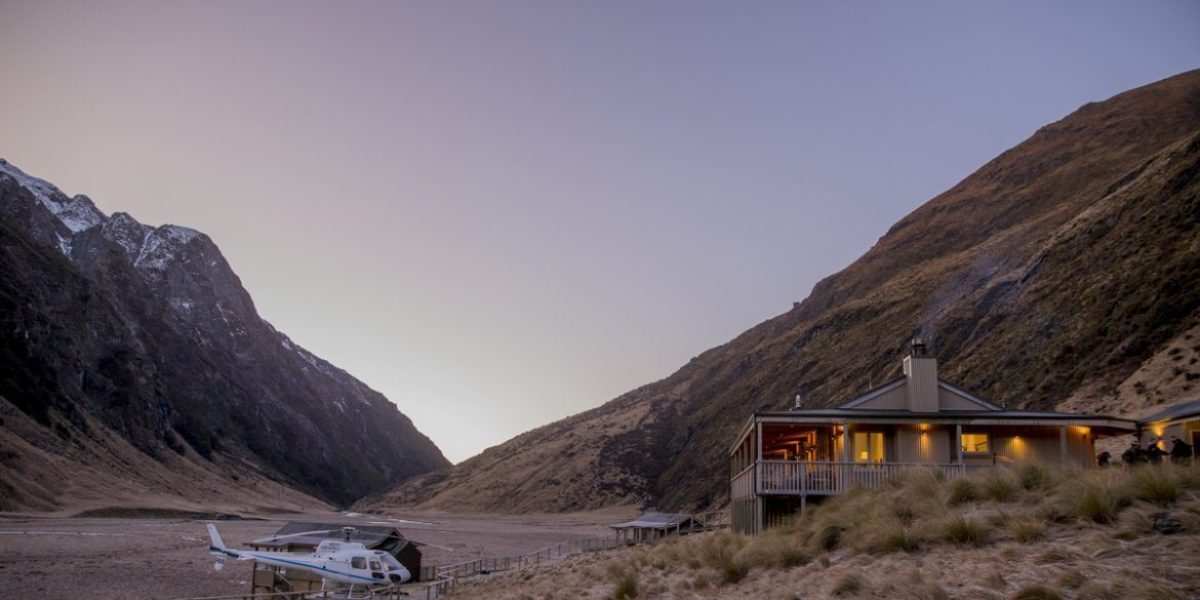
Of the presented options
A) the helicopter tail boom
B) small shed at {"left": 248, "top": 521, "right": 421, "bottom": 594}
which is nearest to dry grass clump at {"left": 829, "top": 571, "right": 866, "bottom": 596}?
small shed at {"left": 248, "top": 521, "right": 421, "bottom": 594}

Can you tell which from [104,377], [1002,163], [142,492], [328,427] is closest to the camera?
[142,492]

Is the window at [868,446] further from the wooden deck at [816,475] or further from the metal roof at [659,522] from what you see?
the metal roof at [659,522]

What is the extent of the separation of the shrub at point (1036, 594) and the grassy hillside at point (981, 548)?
0.01m

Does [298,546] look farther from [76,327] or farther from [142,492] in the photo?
[76,327]

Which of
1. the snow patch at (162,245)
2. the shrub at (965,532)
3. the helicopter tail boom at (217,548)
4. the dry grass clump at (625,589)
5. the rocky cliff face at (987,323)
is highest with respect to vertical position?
the snow patch at (162,245)

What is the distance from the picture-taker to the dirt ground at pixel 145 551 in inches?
1332

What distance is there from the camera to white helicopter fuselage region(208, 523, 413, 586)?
1226 inches

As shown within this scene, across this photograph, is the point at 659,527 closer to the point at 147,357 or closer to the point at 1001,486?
the point at 1001,486

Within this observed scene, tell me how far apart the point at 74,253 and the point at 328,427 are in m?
59.7

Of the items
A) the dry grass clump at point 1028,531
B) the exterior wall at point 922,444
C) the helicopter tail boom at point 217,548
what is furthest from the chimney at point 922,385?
the helicopter tail boom at point 217,548

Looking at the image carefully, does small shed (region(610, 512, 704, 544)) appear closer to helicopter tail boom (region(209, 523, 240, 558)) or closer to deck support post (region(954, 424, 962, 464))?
helicopter tail boom (region(209, 523, 240, 558))

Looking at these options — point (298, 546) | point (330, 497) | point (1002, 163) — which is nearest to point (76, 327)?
point (330, 497)

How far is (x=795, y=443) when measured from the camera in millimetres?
33969

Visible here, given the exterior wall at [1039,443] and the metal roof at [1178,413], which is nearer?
the metal roof at [1178,413]
